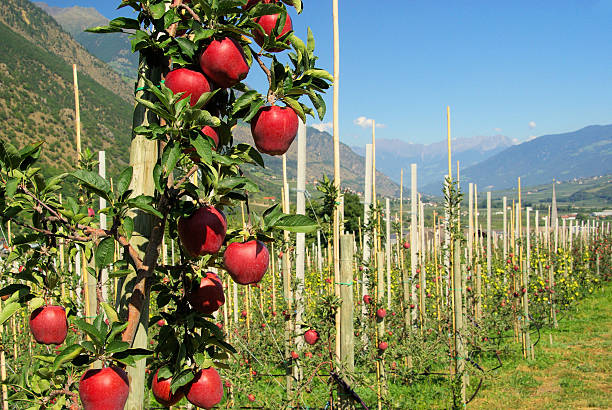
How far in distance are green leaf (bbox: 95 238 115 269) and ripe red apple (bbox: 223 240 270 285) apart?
0.21 m

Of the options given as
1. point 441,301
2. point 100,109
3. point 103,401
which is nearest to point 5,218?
point 103,401

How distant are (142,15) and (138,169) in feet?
1.03

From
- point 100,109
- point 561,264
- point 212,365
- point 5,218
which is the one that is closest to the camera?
point 5,218

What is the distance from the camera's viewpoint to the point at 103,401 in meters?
0.74

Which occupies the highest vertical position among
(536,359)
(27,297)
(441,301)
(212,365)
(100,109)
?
(100,109)

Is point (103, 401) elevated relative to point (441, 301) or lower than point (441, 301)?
elevated

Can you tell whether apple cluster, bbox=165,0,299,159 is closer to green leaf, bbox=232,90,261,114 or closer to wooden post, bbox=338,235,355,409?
green leaf, bbox=232,90,261,114

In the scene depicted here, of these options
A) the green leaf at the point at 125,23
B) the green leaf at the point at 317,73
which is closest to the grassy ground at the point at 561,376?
the green leaf at the point at 317,73

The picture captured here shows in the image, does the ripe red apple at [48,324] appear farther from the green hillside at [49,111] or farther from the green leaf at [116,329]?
the green hillside at [49,111]

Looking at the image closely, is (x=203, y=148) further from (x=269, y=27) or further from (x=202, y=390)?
(x=202, y=390)

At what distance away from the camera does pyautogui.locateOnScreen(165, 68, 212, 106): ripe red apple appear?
2.71ft

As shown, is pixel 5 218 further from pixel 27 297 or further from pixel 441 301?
pixel 441 301

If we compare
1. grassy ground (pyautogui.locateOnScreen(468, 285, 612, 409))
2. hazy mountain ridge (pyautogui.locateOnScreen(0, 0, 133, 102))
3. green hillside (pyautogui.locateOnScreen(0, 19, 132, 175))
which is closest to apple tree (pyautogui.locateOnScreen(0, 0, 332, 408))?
grassy ground (pyautogui.locateOnScreen(468, 285, 612, 409))

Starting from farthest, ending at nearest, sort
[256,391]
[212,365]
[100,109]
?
[100,109]
[256,391]
[212,365]
